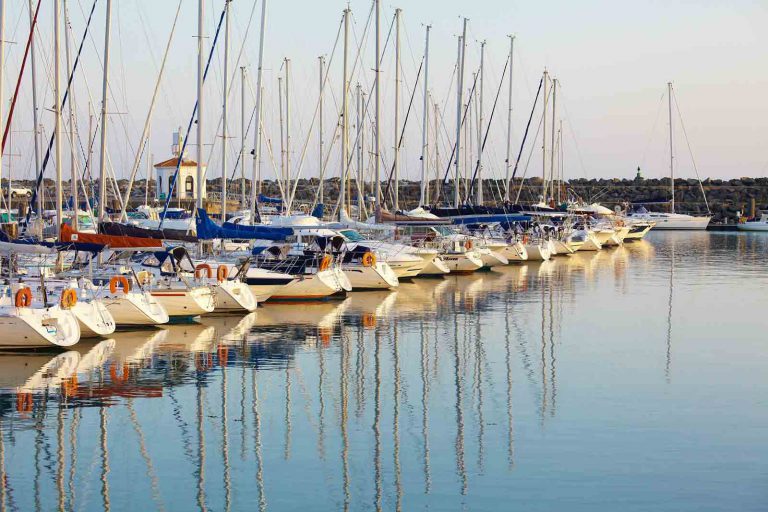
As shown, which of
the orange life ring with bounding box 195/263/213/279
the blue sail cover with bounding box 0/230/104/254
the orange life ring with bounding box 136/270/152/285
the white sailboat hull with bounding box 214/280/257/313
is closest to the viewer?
the blue sail cover with bounding box 0/230/104/254

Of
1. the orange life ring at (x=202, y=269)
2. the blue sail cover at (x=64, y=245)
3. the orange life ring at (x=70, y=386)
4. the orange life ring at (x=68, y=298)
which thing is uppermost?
the blue sail cover at (x=64, y=245)

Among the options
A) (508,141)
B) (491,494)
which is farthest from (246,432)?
(508,141)

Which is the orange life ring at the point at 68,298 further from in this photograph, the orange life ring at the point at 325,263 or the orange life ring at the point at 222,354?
the orange life ring at the point at 325,263

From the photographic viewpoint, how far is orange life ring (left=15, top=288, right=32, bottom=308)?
21.6 m

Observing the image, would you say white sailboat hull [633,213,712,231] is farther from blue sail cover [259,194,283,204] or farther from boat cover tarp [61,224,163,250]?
boat cover tarp [61,224,163,250]

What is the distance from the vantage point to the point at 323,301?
33.0 meters

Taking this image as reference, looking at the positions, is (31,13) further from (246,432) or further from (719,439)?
(719,439)

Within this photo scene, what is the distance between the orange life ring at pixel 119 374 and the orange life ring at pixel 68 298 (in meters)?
1.60

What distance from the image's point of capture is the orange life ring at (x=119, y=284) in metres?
25.1

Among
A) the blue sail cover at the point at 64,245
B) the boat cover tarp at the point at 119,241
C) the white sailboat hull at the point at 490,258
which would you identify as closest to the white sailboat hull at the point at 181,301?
the blue sail cover at the point at 64,245

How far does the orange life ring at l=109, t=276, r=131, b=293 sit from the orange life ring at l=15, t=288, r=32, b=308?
336 cm

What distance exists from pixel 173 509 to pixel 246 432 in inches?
144

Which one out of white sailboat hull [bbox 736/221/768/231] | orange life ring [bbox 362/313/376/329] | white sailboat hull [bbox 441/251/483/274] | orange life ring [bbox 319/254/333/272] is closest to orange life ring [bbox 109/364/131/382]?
orange life ring [bbox 362/313/376/329]

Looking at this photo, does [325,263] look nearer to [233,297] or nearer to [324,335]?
[233,297]
